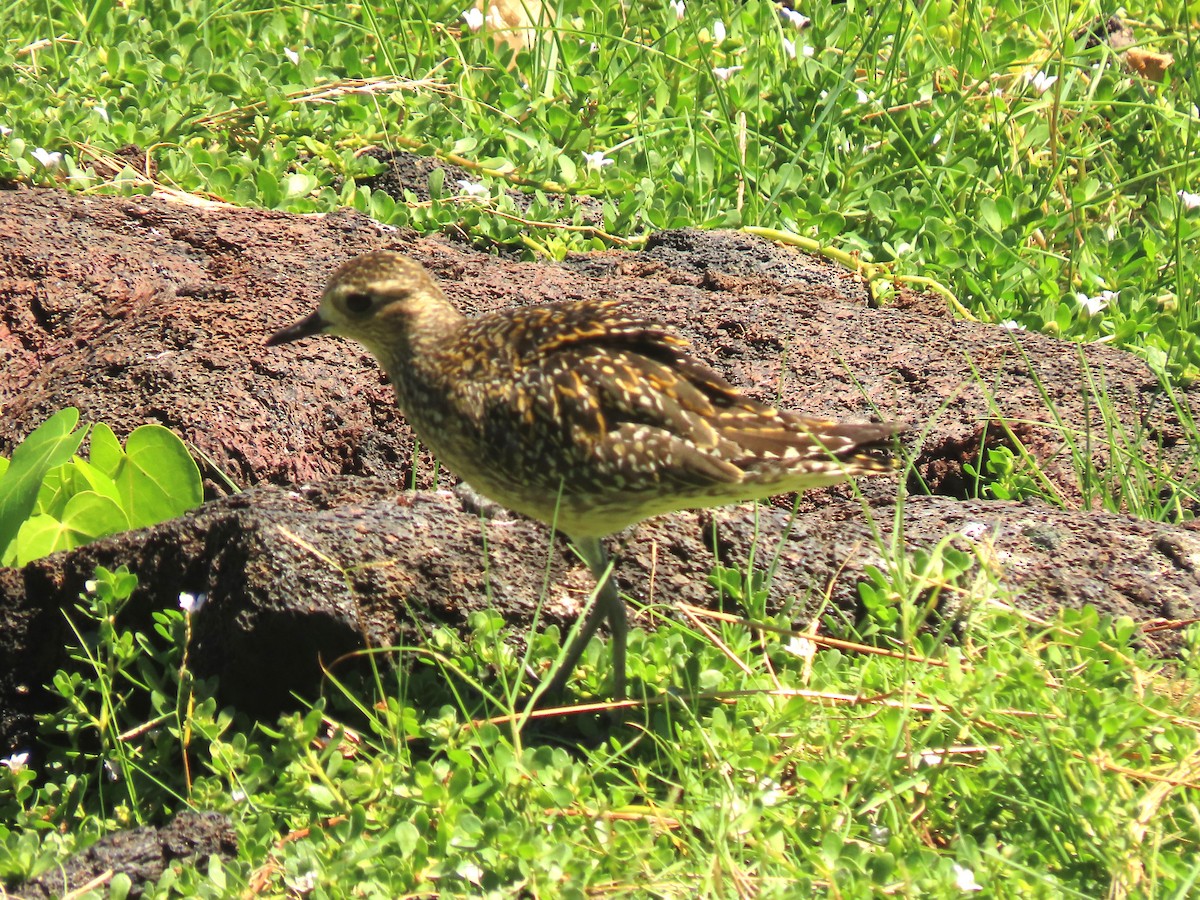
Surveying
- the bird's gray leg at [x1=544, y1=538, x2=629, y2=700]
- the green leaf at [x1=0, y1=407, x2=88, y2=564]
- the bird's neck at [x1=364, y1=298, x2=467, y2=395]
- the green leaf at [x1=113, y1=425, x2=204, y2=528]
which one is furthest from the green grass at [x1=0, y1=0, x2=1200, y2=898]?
the bird's neck at [x1=364, y1=298, x2=467, y2=395]

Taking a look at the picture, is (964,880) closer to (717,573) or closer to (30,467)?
(717,573)

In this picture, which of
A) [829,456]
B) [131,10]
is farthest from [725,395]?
[131,10]

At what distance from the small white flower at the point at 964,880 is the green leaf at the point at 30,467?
109 inches

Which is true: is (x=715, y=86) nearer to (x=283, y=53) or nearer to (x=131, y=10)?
(x=283, y=53)

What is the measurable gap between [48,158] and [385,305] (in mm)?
2340

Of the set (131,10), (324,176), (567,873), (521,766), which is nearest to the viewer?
(567,873)

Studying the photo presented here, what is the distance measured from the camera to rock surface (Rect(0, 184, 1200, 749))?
4.24 m

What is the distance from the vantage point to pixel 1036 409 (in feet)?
17.6

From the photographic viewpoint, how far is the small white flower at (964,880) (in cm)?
328

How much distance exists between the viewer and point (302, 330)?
4.62 meters

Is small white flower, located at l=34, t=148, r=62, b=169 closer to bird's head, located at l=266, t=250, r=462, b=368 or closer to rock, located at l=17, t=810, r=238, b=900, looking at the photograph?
bird's head, located at l=266, t=250, r=462, b=368

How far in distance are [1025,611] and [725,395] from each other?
116 cm

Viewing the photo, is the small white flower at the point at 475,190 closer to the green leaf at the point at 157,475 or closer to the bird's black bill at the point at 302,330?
the bird's black bill at the point at 302,330

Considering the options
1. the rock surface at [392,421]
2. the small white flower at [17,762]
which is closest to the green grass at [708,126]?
the rock surface at [392,421]
